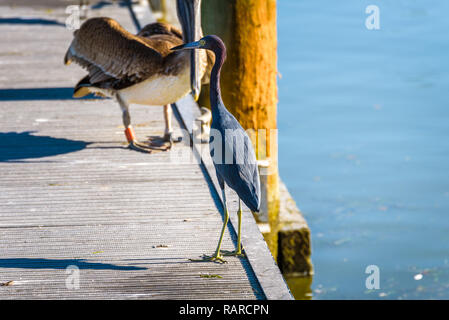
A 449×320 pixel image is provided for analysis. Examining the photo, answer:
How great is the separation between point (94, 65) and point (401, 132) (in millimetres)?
6886

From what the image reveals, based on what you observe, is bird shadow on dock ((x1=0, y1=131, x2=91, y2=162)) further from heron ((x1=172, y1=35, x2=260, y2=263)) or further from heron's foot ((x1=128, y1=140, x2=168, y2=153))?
heron ((x1=172, y1=35, x2=260, y2=263))

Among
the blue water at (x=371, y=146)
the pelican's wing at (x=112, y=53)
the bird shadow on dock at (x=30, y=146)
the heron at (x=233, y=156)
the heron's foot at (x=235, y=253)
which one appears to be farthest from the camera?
the blue water at (x=371, y=146)

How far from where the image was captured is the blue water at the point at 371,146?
912 cm

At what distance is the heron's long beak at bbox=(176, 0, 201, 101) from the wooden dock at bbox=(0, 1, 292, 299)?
710 mm

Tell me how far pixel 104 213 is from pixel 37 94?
3.80 m

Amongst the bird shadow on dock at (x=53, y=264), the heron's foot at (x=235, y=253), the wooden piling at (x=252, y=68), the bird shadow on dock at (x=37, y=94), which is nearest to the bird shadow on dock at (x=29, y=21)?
the bird shadow on dock at (x=37, y=94)

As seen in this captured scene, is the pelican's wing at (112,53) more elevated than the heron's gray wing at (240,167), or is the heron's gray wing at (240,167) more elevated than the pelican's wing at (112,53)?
the pelican's wing at (112,53)

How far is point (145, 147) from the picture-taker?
Result: 739 cm

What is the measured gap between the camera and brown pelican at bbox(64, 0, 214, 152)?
6.95m

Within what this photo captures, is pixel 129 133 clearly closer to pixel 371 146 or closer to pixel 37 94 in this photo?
pixel 37 94

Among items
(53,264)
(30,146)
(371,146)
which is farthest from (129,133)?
(371,146)

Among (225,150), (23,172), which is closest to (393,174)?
(23,172)

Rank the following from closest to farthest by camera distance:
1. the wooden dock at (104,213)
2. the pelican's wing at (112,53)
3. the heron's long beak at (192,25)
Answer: the wooden dock at (104,213) → the heron's long beak at (192,25) → the pelican's wing at (112,53)

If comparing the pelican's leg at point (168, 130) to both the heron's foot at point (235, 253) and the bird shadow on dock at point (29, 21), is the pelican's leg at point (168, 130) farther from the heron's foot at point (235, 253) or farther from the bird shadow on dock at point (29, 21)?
the bird shadow on dock at point (29, 21)
